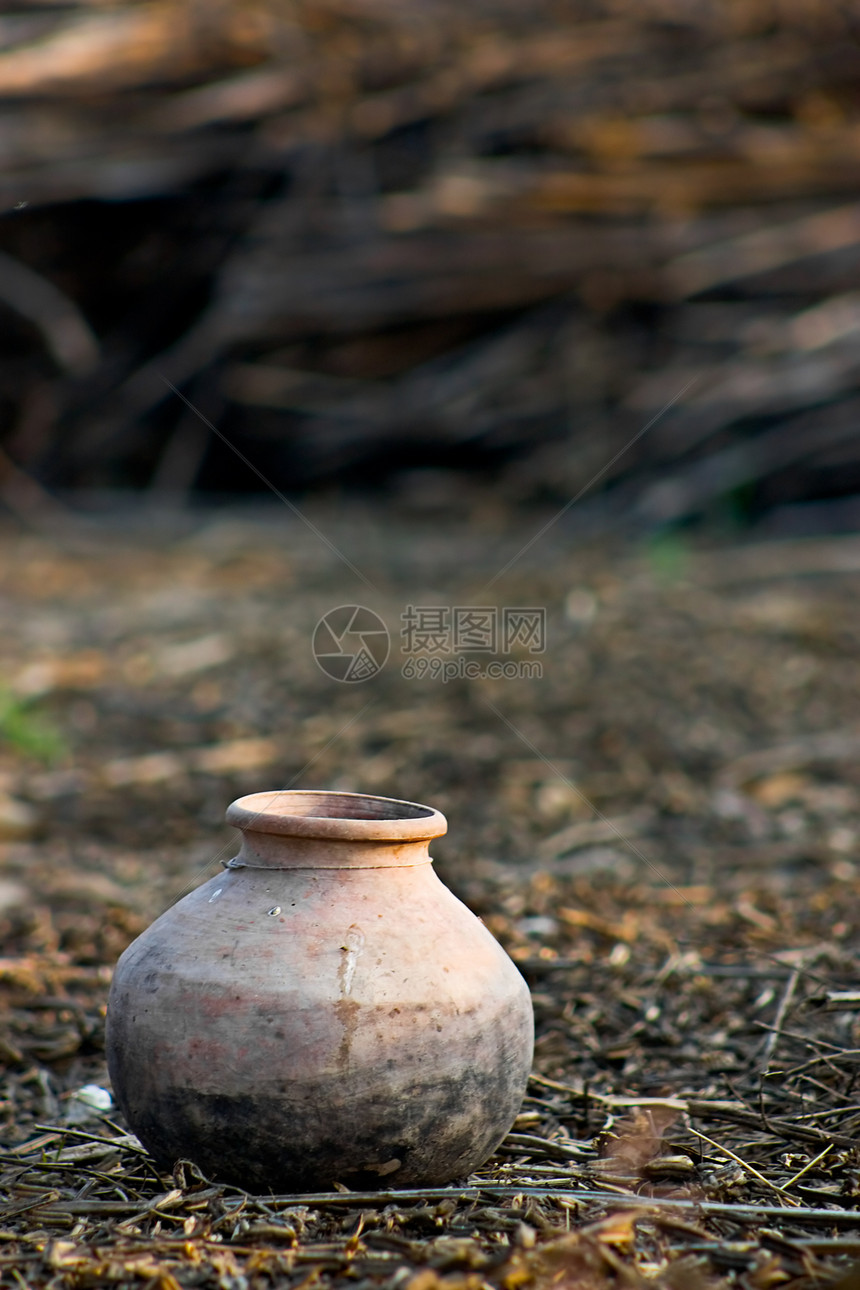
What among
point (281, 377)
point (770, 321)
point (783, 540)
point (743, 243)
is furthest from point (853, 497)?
point (281, 377)

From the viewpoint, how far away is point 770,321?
25.4 ft

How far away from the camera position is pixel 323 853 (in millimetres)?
2201

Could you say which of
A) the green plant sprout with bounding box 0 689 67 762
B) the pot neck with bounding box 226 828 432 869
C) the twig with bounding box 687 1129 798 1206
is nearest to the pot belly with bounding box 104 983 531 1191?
the pot neck with bounding box 226 828 432 869

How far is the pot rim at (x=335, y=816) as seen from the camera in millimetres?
2174

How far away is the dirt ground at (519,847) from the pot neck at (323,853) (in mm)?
523

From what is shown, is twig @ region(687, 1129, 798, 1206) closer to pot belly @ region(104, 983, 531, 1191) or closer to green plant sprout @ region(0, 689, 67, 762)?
pot belly @ region(104, 983, 531, 1191)

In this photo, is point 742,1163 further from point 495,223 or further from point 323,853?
point 495,223

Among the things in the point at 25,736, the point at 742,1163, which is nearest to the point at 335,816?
the point at 742,1163

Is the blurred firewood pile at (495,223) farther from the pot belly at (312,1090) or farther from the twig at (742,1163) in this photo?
the pot belly at (312,1090)

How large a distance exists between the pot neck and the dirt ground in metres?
0.52

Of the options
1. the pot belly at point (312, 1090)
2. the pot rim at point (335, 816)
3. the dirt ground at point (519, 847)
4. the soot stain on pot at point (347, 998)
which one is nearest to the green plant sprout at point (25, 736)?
the dirt ground at point (519, 847)

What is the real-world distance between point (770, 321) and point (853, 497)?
1.17m

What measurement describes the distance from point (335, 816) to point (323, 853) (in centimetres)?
27

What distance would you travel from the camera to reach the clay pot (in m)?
2.01
